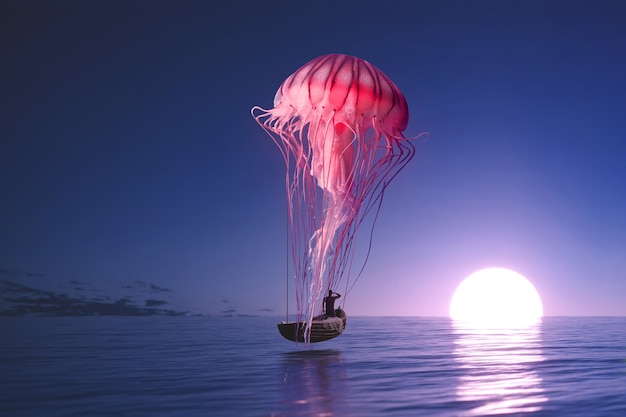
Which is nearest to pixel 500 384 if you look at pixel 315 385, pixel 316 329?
pixel 315 385

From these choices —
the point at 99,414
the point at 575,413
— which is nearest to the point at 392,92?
the point at 575,413

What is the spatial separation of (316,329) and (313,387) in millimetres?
2359

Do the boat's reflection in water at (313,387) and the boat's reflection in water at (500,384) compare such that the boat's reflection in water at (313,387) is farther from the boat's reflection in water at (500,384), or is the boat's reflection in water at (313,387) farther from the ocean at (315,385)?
the boat's reflection in water at (500,384)

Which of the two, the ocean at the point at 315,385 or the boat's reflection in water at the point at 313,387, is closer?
the boat's reflection in water at the point at 313,387

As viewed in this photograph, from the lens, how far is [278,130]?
9.94m

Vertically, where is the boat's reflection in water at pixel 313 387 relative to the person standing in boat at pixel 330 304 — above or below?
below

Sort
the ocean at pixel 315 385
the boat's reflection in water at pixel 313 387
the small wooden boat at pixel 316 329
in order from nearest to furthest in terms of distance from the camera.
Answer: the boat's reflection in water at pixel 313 387 < the ocean at pixel 315 385 < the small wooden boat at pixel 316 329

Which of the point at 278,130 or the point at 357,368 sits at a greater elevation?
the point at 278,130

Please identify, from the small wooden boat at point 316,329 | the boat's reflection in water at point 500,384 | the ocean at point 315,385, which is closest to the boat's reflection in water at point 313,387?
the ocean at point 315,385

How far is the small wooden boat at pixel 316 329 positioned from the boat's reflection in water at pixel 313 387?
0.52m

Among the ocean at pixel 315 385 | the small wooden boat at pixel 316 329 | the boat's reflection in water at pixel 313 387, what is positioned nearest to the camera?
the boat's reflection in water at pixel 313 387

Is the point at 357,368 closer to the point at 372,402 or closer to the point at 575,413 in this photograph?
the point at 372,402

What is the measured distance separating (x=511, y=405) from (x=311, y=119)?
546 cm

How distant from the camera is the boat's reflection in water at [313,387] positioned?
19.1 feet
